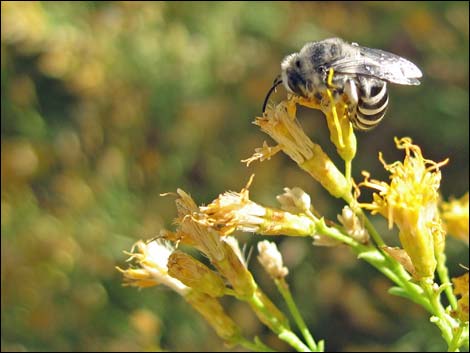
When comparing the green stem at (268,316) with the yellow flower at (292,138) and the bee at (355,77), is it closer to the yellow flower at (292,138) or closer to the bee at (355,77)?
the yellow flower at (292,138)

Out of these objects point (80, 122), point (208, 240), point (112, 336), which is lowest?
point (112, 336)

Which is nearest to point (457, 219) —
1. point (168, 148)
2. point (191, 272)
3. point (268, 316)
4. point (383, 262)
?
point (383, 262)

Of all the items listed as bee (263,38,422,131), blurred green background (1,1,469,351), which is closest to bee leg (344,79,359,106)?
bee (263,38,422,131)

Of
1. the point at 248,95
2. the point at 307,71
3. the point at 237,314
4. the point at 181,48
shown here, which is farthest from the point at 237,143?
the point at 307,71

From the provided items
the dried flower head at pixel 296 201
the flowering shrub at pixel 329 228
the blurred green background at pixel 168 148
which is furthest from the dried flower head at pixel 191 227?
the blurred green background at pixel 168 148

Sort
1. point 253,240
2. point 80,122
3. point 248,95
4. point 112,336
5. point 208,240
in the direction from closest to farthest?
point 208,240 < point 112,336 < point 253,240 < point 248,95 < point 80,122

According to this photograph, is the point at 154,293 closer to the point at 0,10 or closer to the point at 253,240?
the point at 253,240

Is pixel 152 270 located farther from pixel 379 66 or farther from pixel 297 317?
pixel 379 66
